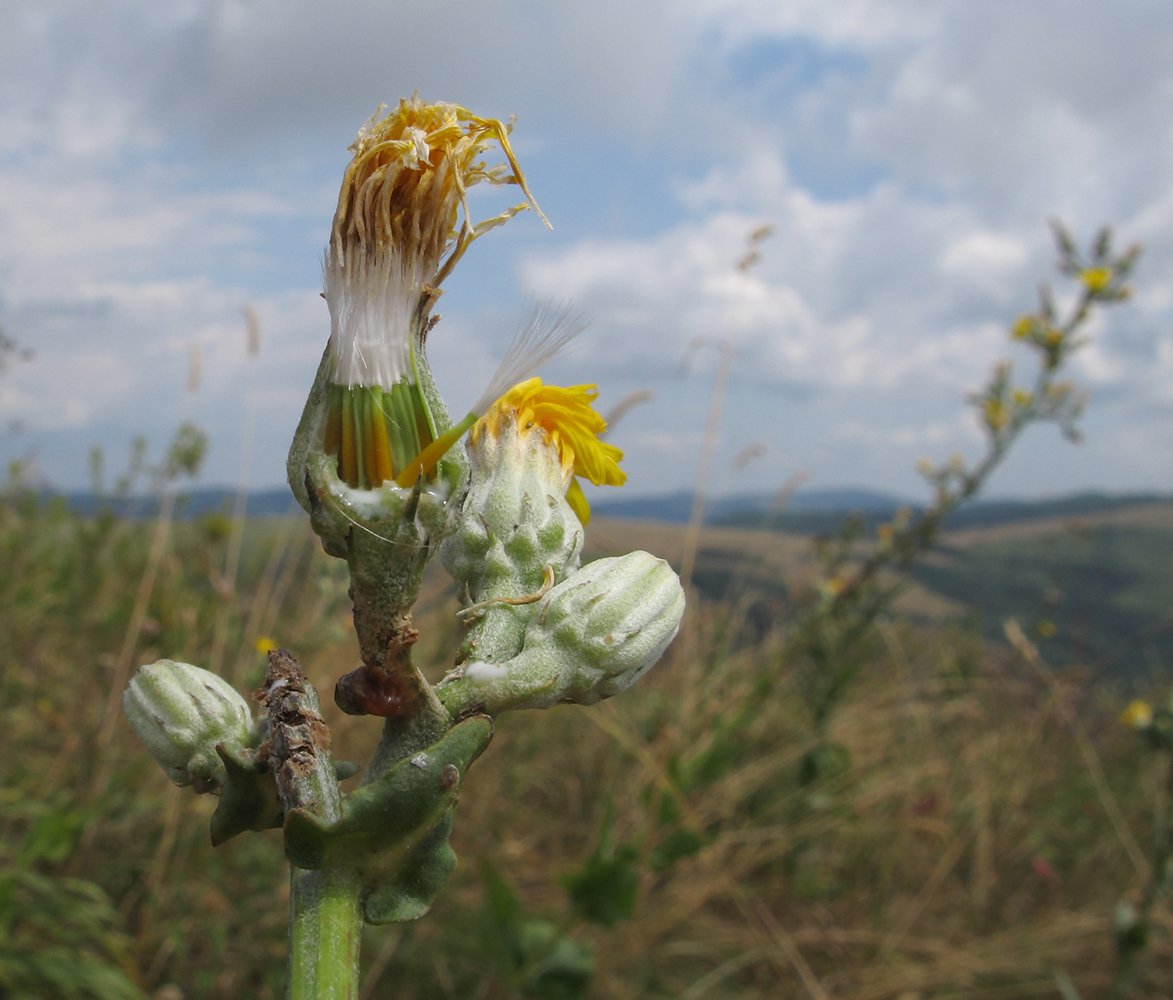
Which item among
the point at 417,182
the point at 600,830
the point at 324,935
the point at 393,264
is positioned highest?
the point at 417,182

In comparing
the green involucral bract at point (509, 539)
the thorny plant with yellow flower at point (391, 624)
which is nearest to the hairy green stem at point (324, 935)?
the thorny plant with yellow flower at point (391, 624)

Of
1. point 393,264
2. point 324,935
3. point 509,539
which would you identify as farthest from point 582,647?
point 393,264

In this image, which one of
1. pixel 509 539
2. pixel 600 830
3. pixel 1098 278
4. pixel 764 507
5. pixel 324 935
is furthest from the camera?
pixel 764 507

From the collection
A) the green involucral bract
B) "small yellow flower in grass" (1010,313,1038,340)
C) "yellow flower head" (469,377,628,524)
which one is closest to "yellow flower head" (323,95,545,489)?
the green involucral bract

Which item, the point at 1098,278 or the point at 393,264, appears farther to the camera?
the point at 1098,278

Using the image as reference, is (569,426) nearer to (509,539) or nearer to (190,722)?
(509,539)

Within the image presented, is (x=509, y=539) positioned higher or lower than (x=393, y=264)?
lower

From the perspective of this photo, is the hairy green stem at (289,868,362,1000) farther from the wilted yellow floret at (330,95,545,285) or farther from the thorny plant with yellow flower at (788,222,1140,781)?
the thorny plant with yellow flower at (788,222,1140,781)
